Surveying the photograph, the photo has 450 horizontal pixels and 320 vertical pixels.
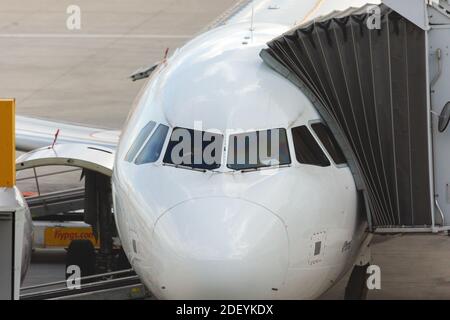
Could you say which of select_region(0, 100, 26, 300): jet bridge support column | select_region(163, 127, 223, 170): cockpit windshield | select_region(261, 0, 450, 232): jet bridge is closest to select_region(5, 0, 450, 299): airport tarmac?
select_region(261, 0, 450, 232): jet bridge

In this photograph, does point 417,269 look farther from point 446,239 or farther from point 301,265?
point 301,265

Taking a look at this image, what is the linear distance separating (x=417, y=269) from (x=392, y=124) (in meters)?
6.84

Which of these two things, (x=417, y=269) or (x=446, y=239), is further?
(x=446, y=239)

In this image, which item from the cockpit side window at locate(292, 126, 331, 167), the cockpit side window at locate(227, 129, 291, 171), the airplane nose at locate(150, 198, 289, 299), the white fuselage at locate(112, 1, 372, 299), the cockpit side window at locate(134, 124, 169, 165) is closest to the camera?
the airplane nose at locate(150, 198, 289, 299)

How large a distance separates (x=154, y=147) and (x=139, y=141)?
1.45 feet

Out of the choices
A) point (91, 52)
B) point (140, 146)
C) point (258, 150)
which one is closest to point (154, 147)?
point (140, 146)

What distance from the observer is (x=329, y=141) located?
16.4 meters

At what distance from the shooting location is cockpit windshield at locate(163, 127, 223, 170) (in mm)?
15602

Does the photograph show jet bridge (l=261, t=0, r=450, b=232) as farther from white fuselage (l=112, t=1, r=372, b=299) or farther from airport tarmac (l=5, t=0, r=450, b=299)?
airport tarmac (l=5, t=0, r=450, b=299)

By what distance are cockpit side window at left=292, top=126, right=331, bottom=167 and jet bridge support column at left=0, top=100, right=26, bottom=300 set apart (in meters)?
3.32

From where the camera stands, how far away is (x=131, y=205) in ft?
52.2

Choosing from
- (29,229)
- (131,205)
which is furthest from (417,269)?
(131,205)

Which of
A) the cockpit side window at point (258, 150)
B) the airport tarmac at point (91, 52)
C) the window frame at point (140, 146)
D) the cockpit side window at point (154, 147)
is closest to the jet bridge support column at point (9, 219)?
the cockpit side window at point (154, 147)

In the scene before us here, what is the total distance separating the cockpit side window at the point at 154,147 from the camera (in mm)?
16062
